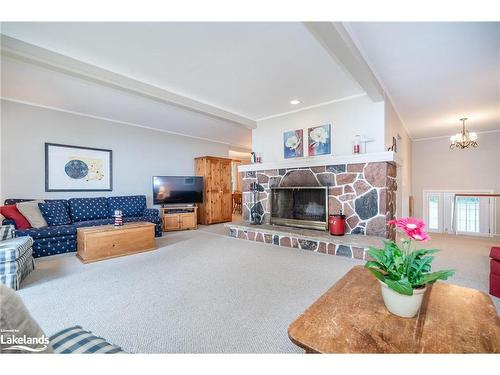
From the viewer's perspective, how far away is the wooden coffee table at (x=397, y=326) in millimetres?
913

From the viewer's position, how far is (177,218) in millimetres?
5535

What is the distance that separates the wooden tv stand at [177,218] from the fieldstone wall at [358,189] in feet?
8.39

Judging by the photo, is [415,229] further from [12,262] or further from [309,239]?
[12,262]

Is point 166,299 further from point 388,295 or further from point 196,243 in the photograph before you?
point 196,243

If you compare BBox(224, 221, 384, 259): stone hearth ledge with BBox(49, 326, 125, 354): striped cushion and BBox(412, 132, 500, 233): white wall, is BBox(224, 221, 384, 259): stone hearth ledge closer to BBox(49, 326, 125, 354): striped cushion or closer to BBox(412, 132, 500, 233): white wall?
BBox(49, 326, 125, 354): striped cushion

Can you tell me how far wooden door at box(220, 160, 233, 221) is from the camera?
6781 millimetres

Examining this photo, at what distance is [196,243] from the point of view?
13.9 feet

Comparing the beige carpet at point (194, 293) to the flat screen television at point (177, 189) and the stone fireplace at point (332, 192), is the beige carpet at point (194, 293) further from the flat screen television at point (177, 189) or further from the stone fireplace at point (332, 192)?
the flat screen television at point (177, 189)

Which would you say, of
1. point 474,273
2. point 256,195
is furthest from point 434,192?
point 256,195

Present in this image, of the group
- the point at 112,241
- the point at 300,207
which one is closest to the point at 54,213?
the point at 112,241

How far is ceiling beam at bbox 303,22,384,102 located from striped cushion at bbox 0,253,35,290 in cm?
359

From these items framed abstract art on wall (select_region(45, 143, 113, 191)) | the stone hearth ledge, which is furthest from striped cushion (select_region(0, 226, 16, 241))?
the stone hearth ledge

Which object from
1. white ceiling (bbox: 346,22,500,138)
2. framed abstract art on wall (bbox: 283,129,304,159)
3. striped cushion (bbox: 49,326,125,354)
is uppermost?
white ceiling (bbox: 346,22,500,138)
